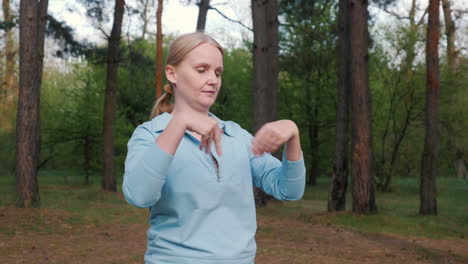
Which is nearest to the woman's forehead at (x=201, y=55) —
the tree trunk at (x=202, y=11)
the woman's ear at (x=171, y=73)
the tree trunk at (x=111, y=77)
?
the woman's ear at (x=171, y=73)

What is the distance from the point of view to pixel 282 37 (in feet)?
96.3

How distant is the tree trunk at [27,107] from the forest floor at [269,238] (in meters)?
0.53

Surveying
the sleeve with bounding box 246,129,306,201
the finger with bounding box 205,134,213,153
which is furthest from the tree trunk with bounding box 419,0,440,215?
the finger with bounding box 205,134,213,153

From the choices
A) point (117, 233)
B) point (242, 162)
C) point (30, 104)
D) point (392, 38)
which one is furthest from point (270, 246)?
point (392, 38)

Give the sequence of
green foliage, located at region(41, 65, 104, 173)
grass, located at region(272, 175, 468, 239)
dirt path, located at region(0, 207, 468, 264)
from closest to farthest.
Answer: dirt path, located at region(0, 207, 468, 264) < grass, located at region(272, 175, 468, 239) < green foliage, located at region(41, 65, 104, 173)

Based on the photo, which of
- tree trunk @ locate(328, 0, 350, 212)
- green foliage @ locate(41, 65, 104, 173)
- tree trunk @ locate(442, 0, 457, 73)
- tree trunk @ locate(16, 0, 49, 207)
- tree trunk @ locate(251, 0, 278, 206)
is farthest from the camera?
green foliage @ locate(41, 65, 104, 173)

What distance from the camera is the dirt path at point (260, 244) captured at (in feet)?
29.0

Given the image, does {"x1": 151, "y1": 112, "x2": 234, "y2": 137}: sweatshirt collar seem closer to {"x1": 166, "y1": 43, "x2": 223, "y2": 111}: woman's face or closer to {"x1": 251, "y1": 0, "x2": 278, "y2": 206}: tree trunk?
{"x1": 166, "y1": 43, "x2": 223, "y2": 111}: woman's face

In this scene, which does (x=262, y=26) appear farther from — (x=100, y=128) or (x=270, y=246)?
(x=100, y=128)

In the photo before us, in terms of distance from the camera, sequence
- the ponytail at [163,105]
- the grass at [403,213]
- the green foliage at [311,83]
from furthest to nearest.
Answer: the green foliage at [311,83] < the grass at [403,213] < the ponytail at [163,105]

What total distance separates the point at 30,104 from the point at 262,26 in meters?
6.18

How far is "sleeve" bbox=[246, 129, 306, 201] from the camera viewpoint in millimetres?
2139

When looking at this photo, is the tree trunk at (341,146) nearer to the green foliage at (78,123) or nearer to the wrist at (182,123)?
the wrist at (182,123)

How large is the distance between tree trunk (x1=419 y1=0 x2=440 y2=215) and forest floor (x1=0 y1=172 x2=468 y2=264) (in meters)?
3.07
